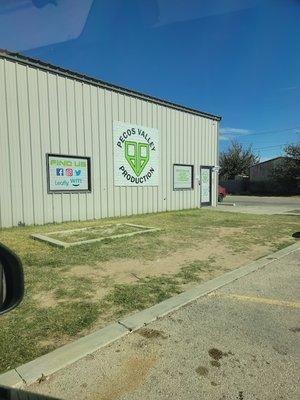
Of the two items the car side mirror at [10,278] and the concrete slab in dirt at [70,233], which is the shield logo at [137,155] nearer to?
the concrete slab in dirt at [70,233]

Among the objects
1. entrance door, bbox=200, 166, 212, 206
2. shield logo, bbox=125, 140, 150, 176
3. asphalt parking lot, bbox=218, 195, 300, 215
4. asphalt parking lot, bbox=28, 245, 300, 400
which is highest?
shield logo, bbox=125, 140, 150, 176

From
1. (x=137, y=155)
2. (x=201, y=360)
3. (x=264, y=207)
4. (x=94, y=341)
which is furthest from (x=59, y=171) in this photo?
(x=264, y=207)

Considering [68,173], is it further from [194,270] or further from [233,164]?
[233,164]

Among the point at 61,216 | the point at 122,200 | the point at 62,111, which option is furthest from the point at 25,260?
the point at 122,200

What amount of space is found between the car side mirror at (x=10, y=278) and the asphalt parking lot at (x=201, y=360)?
3.86 ft

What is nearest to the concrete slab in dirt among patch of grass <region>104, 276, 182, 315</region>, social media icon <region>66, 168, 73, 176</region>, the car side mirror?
social media icon <region>66, 168, 73, 176</region>

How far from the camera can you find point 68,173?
1279 centimetres

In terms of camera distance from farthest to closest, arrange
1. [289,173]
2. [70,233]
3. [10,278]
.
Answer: [289,173], [70,233], [10,278]

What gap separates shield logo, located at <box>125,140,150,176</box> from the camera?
49.6 ft

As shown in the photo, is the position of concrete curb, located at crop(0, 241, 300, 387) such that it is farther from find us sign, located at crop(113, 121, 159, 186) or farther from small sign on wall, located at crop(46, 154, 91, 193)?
find us sign, located at crop(113, 121, 159, 186)

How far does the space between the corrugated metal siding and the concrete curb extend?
778cm

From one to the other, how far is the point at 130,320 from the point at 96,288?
1316 mm

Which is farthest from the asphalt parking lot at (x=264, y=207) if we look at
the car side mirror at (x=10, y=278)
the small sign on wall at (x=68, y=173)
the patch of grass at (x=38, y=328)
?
the car side mirror at (x=10, y=278)

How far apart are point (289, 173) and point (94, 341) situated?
1630 inches
